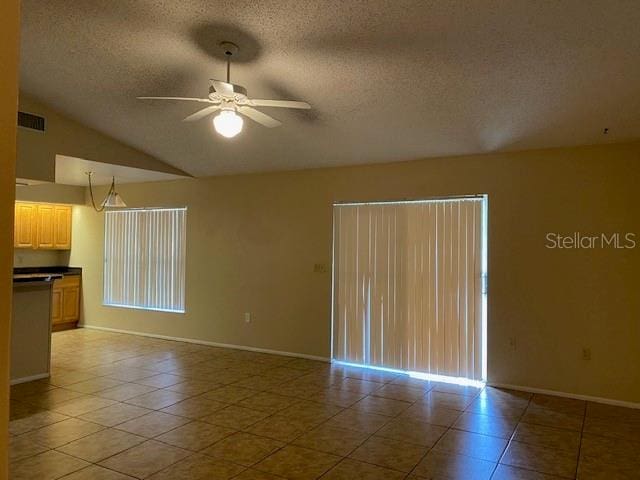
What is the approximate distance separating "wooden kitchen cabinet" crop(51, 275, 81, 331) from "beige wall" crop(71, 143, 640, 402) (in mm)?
2966

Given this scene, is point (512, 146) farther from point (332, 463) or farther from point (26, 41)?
point (26, 41)

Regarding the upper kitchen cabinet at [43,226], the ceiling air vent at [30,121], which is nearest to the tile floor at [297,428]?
the ceiling air vent at [30,121]

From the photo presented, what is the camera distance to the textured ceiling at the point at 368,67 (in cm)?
303

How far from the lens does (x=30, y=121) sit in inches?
195

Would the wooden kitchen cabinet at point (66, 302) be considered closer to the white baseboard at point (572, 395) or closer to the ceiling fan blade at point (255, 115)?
the ceiling fan blade at point (255, 115)

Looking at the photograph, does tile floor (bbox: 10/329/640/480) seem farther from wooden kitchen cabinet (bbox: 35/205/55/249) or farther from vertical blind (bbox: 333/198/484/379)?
wooden kitchen cabinet (bbox: 35/205/55/249)

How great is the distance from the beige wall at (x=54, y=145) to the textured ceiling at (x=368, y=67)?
0.61 ft

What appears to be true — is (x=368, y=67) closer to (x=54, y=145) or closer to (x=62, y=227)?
(x=54, y=145)

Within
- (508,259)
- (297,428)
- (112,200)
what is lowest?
(297,428)

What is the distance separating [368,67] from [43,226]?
681 centimetres

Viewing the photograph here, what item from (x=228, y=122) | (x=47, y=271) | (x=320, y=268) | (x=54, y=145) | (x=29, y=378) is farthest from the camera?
(x=47, y=271)

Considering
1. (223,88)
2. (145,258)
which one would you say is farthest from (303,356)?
(223,88)

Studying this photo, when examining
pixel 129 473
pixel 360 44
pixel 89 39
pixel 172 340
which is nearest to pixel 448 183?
pixel 360 44

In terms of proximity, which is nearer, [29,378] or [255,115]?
[255,115]
